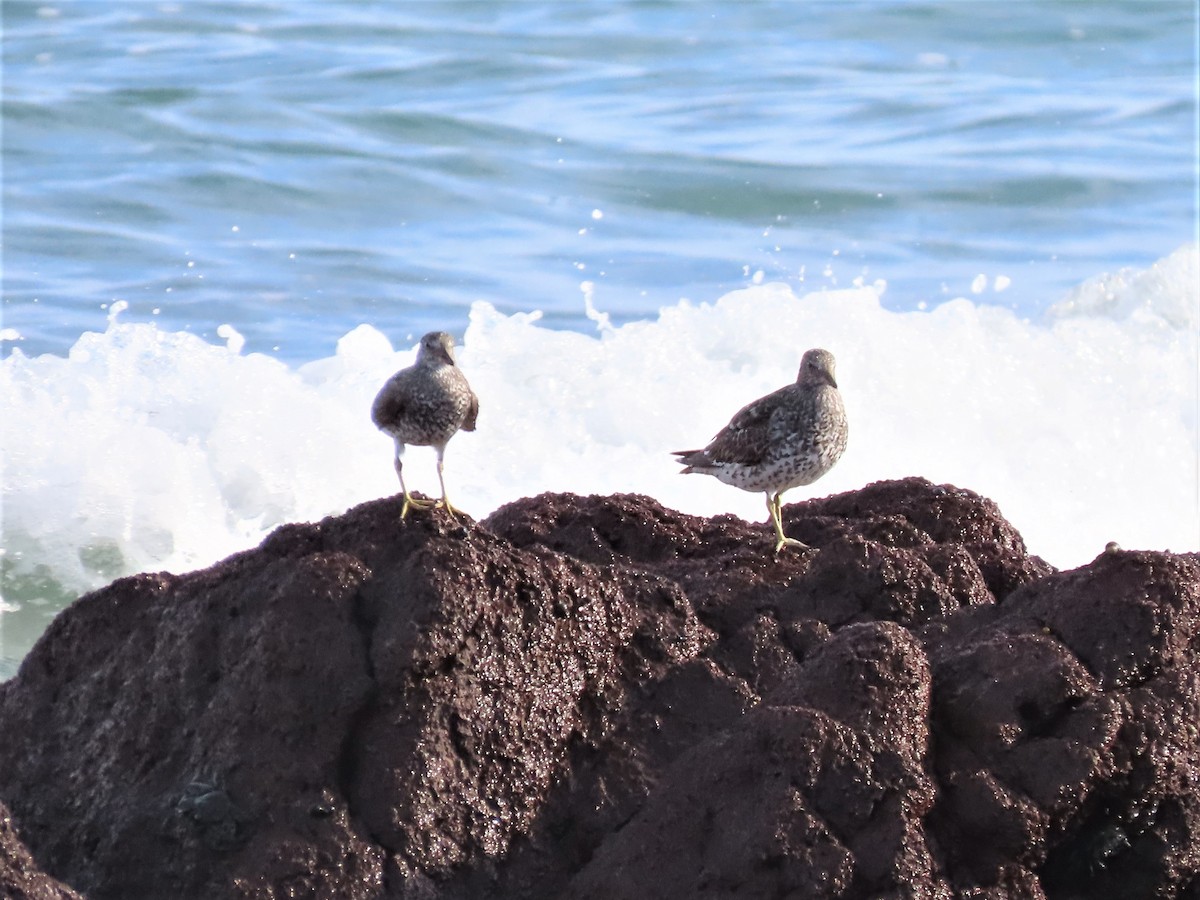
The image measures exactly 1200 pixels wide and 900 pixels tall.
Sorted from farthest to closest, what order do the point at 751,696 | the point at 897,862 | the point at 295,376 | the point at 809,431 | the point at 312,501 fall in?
the point at 295,376 → the point at 312,501 → the point at 809,431 → the point at 751,696 → the point at 897,862

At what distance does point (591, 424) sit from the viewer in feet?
Answer: 28.0

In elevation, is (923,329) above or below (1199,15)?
below

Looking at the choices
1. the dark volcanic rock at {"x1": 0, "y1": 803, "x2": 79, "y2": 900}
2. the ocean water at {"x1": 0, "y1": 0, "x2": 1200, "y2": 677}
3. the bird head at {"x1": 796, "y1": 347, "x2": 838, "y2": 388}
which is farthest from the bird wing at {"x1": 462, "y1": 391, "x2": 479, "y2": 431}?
the ocean water at {"x1": 0, "y1": 0, "x2": 1200, "y2": 677}

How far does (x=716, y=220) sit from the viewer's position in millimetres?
12516

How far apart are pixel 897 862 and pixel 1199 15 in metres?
15.5

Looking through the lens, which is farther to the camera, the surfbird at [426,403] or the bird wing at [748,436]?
the bird wing at [748,436]

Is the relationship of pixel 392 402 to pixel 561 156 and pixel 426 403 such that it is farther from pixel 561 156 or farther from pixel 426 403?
pixel 561 156

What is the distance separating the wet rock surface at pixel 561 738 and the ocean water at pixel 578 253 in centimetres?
302

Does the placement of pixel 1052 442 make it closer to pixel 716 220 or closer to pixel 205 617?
pixel 716 220

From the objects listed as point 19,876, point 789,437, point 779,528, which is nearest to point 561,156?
point 789,437

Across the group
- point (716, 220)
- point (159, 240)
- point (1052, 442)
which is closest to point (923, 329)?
point (1052, 442)

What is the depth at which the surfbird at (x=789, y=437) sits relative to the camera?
4836 mm

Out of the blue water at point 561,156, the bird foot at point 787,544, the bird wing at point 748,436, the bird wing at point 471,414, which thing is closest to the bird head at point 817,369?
the bird wing at point 748,436

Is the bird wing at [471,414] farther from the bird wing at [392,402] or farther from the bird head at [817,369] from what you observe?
the bird head at [817,369]
